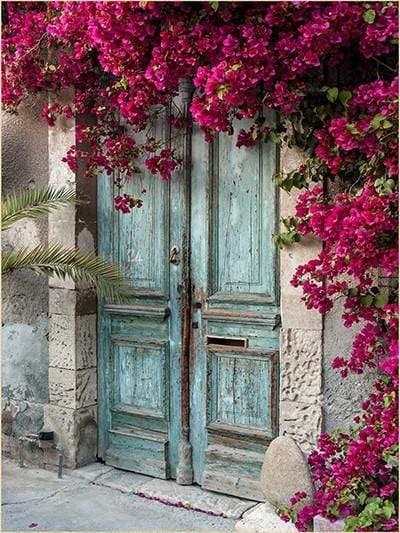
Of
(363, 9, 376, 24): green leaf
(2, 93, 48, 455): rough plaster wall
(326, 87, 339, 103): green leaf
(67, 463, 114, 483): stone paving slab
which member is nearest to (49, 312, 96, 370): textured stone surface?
(2, 93, 48, 455): rough plaster wall

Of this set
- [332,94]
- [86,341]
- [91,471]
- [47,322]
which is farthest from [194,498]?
[332,94]

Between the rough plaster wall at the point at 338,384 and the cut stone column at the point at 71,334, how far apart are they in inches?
69.5

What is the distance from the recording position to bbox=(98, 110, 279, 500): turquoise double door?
14.6ft

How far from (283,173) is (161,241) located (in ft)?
3.45

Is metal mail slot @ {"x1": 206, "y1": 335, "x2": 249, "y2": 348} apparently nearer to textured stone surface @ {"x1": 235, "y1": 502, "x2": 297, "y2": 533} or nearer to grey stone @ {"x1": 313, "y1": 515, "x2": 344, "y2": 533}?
textured stone surface @ {"x1": 235, "y1": 502, "x2": 297, "y2": 533}

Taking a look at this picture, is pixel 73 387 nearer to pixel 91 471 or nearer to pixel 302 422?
pixel 91 471

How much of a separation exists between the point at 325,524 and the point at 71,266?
7.31 ft

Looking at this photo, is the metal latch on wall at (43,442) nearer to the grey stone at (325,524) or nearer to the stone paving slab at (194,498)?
the stone paving slab at (194,498)

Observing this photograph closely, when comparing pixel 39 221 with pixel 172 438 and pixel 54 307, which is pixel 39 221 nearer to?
pixel 54 307

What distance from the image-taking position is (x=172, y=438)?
4809 mm

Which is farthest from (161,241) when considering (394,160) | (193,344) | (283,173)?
(394,160)

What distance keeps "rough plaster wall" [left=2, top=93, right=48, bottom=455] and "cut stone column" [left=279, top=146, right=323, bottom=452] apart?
1844 mm

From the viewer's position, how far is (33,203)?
479cm

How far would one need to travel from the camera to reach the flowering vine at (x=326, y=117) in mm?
3420
